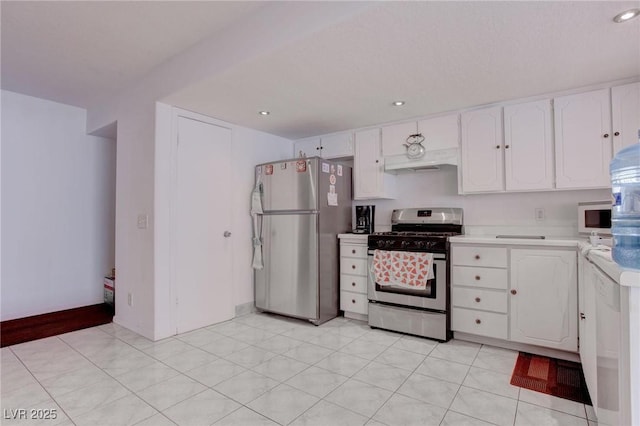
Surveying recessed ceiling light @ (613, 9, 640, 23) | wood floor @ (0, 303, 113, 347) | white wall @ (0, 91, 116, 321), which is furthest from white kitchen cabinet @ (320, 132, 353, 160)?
wood floor @ (0, 303, 113, 347)

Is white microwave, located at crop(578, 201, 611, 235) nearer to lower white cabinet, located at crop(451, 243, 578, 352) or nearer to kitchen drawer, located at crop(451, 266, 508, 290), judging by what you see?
lower white cabinet, located at crop(451, 243, 578, 352)

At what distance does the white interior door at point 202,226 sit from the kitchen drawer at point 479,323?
2342 millimetres

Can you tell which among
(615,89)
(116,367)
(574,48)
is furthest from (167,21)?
(615,89)

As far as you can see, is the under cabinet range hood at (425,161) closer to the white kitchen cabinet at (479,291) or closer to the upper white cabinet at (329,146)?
the upper white cabinet at (329,146)

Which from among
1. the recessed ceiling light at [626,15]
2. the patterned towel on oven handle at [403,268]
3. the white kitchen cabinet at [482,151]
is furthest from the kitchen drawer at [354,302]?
the recessed ceiling light at [626,15]

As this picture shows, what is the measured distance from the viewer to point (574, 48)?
6.77 feet

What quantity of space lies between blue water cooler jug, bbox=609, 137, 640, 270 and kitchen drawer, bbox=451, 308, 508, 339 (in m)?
1.65

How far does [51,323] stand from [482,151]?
475cm

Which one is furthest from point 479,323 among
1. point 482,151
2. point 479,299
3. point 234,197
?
point 234,197

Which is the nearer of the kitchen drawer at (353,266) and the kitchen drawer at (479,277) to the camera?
the kitchen drawer at (479,277)

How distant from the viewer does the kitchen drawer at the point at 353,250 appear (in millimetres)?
3473

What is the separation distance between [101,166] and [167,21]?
114 inches

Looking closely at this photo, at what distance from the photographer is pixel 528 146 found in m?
2.84

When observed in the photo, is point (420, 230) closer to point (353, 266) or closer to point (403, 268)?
point (403, 268)
